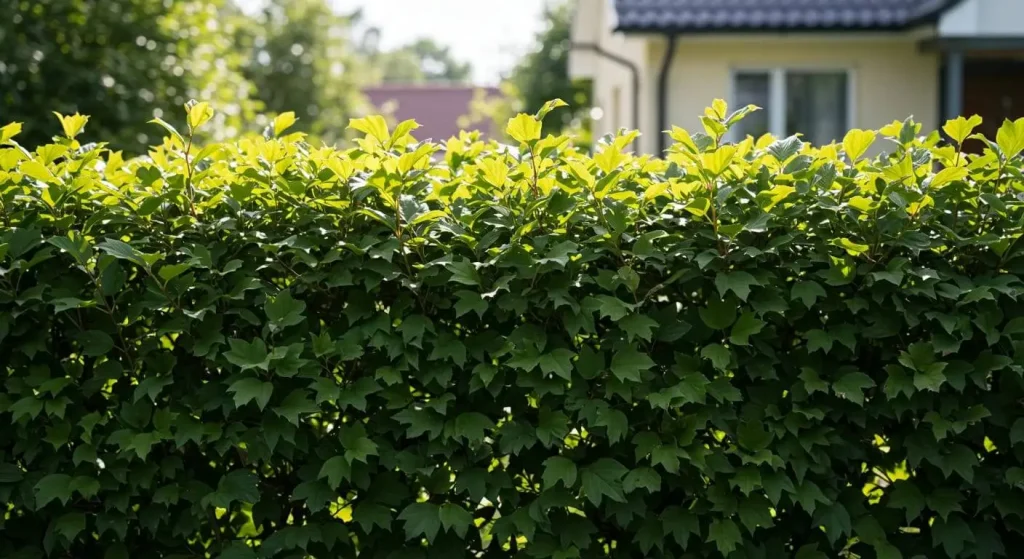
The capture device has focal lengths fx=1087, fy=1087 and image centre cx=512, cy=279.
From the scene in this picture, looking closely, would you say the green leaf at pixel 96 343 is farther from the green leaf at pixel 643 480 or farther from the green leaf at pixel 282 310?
the green leaf at pixel 643 480

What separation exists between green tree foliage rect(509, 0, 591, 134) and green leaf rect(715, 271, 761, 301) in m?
28.4

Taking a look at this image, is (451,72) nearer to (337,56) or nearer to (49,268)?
(337,56)

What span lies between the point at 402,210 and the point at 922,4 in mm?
11357

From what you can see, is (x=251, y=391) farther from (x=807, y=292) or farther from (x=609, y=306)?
(x=807, y=292)

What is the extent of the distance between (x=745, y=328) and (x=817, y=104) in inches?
433

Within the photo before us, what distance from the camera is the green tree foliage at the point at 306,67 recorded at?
112 ft

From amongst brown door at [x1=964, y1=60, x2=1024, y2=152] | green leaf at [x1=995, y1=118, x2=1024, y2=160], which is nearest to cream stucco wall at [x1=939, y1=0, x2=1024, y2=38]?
brown door at [x1=964, y1=60, x2=1024, y2=152]

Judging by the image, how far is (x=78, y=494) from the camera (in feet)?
10.3

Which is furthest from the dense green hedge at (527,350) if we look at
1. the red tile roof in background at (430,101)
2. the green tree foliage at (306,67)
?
the red tile roof in background at (430,101)

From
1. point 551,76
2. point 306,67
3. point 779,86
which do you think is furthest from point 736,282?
point 306,67

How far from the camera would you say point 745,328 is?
9.59ft

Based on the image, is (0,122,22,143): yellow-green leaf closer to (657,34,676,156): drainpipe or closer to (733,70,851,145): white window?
(657,34,676,156): drainpipe

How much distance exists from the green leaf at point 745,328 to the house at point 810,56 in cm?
968

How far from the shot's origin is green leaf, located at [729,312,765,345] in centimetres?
290
